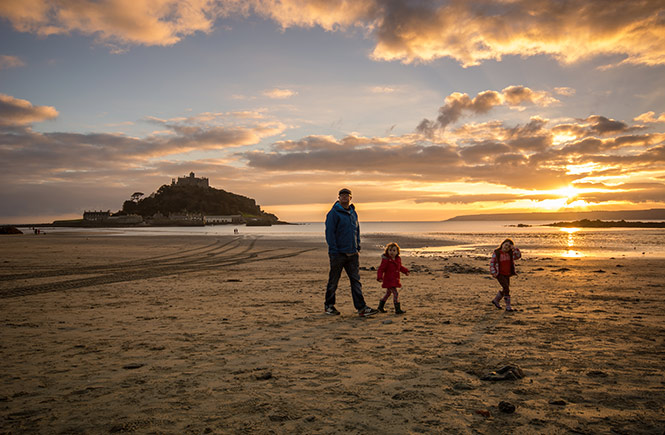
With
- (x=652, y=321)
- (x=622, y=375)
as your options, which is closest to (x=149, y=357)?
(x=622, y=375)

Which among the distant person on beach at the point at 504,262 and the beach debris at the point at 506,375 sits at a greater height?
the distant person on beach at the point at 504,262

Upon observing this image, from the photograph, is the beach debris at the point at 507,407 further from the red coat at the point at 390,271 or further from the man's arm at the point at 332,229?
the man's arm at the point at 332,229

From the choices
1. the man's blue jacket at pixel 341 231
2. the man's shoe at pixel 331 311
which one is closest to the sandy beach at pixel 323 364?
the man's shoe at pixel 331 311

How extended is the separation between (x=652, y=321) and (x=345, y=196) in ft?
21.0

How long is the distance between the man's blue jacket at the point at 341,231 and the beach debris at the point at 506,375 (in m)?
4.13

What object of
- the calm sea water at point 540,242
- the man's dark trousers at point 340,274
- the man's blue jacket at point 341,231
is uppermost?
the man's blue jacket at point 341,231

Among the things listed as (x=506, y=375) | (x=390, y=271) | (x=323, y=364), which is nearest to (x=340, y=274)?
(x=390, y=271)

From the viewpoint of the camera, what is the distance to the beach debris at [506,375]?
440cm

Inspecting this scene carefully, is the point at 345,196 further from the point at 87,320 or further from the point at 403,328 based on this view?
the point at 87,320


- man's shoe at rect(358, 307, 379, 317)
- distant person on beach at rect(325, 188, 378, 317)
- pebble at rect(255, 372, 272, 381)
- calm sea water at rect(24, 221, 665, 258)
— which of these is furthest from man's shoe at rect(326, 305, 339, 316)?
calm sea water at rect(24, 221, 665, 258)

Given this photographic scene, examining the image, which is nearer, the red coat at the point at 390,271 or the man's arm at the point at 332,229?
the man's arm at the point at 332,229

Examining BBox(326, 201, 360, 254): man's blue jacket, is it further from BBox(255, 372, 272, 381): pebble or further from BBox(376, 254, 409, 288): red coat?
BBox(255, 372, 272, 381): pebble

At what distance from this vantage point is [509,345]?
227 inches

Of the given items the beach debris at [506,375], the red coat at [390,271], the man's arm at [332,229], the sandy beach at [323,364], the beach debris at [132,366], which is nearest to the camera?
the sandy beach at [323,364]
